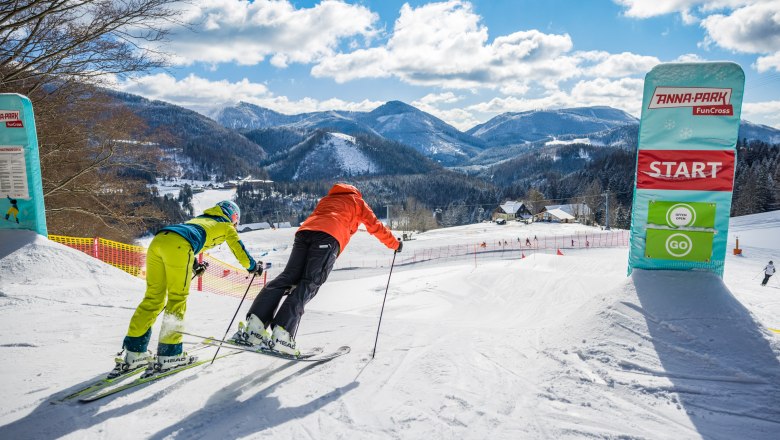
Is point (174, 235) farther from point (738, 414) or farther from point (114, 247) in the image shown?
point (114, 247)

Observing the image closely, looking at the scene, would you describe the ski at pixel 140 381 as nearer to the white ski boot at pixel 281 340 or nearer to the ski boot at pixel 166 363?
the ski boot at pixel 166 363

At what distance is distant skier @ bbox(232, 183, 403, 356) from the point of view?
147 inches

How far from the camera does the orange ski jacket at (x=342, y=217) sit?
415cm

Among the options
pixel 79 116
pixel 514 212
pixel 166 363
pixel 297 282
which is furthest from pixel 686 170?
pixel 514 212

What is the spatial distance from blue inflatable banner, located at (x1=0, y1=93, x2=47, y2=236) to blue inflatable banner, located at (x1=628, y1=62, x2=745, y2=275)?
379 inches

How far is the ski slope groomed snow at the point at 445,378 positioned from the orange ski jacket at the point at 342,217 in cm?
127

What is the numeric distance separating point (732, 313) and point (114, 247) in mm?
13864

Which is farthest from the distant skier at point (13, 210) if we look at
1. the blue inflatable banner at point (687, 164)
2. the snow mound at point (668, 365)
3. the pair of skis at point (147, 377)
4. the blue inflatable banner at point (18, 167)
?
the blue inflatable banner at point (687, 164)

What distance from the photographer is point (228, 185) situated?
485 ft

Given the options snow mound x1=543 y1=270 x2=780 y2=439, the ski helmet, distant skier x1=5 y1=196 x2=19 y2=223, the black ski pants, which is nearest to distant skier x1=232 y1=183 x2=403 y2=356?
the black ski pants

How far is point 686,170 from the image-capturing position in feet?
16.5

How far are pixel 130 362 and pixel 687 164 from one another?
6.44m

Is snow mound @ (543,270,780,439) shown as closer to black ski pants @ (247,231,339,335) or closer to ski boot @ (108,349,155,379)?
black ski pants @ (247,231,339,335)

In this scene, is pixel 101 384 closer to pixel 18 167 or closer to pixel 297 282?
pixel 297 282
